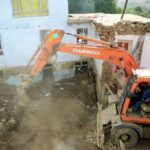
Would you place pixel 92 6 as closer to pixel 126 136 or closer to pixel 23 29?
pixel 23 29

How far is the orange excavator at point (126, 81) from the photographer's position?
8062 mm

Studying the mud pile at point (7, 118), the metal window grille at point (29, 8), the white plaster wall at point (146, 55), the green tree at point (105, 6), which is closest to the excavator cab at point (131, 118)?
the mud pile at point (7, 118)

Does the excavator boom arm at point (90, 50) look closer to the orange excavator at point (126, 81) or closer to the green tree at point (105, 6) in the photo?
the orange excavator at point (126, 81)

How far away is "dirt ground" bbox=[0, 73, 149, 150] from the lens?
389 inches

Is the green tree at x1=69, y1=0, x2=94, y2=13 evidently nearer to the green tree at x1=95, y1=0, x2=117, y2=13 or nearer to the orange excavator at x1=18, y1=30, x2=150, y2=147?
the green tree at x1=95, y1=0, x2=117, y2=13

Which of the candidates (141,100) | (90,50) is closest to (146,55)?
(90,50)

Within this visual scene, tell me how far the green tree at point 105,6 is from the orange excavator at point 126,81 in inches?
893

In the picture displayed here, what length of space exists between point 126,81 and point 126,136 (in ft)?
6.57

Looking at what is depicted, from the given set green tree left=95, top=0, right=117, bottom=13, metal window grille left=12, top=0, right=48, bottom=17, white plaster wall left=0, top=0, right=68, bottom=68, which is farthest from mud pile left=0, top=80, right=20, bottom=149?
green tree left=95, top=0, right=117, bottom=13

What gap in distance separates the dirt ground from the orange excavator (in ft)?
2.21

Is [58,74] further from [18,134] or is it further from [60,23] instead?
[18,134]

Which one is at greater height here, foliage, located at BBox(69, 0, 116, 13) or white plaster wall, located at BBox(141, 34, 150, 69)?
foliage, located at BBox(69, 0, 116, 13)

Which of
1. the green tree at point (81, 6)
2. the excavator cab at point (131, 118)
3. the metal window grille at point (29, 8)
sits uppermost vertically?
the metal window grille at point (29, 8)

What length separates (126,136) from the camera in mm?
8500
